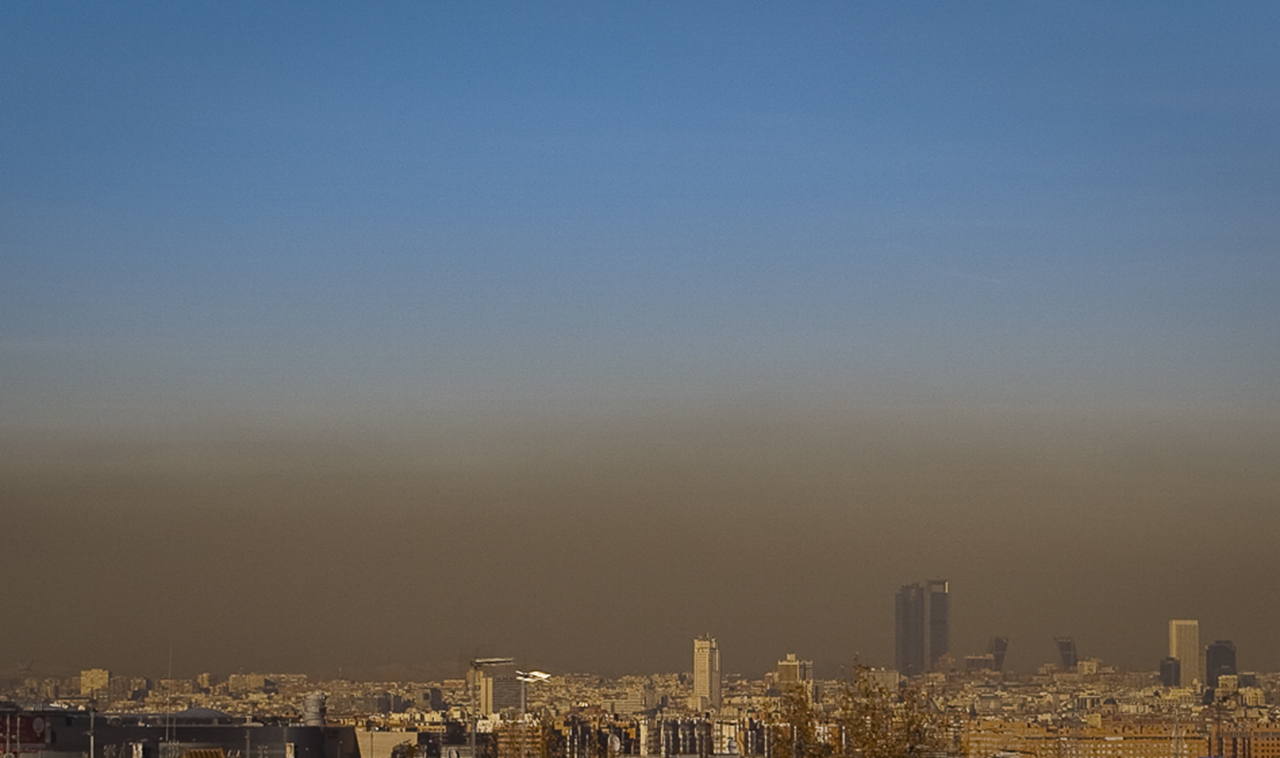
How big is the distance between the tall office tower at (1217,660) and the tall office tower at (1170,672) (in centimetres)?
270

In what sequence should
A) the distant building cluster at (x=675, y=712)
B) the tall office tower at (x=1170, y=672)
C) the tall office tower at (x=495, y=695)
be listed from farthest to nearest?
the tall office tower at (x=1170, y=672)
the tall office tower at (x=495, y=695)
the distant building cluster at (x=675, y=712)

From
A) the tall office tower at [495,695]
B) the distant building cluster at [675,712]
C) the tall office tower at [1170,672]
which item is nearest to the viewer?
the distant building cluster at [675,712]

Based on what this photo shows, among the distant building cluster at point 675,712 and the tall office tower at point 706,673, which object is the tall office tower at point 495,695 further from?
the tall office tower at point 706,673

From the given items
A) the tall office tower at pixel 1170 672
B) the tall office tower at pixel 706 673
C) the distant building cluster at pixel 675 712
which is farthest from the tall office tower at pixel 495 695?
the tall office tower at pixel 1170 672

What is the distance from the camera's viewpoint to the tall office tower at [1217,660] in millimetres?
118250

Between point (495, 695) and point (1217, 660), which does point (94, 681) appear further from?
point (1217, 660)

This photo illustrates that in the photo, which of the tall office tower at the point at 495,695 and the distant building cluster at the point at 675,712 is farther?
the tall office tower at the point at 495,695

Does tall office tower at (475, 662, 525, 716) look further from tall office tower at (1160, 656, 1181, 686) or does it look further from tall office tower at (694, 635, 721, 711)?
tall office tower at (1160, 656, 1181, 686)

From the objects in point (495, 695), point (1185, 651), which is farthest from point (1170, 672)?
point (495, 695)

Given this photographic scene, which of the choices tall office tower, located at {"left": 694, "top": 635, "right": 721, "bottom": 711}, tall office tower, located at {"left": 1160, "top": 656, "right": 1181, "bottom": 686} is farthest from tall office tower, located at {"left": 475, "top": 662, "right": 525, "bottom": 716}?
tall office tower, located at {"left": 1160, "top": 656, "right": 1181, "bottom": 686}

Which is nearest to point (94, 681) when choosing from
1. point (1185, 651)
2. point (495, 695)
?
point (495, 695)

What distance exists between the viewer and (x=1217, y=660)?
11912 cm

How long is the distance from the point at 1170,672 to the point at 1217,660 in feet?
17.2

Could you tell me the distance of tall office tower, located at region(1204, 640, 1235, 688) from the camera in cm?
11825
